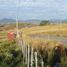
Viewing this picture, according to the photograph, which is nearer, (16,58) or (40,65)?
(40,65)

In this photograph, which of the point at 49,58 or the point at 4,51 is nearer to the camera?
the point at 49,58

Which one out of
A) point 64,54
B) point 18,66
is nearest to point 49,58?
point 64,54

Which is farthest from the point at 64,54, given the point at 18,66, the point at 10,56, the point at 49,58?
the point at 10,56

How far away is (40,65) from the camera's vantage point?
21.4 metres

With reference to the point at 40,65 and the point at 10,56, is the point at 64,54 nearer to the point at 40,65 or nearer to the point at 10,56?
the point at 40,65

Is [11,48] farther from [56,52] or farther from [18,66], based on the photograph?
[56,52]

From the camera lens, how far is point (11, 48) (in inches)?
1207

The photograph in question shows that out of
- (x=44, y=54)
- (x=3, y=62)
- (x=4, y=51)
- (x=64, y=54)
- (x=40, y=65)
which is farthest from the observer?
(x=4, y=51)

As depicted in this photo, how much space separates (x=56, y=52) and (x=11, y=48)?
23.9 feet

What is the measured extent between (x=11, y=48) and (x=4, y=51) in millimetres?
1169

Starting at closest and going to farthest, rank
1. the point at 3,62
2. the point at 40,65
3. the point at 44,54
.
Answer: the point at 40,65
the point at 44,54
the point at 3,62

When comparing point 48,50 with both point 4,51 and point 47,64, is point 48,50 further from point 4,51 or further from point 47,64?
point 4,51

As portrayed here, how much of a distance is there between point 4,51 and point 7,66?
3785 mm

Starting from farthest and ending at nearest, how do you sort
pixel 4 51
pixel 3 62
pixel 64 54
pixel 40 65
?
pixel 4 51
pixel 3 62
pixel 64 54
pixel 40 65
